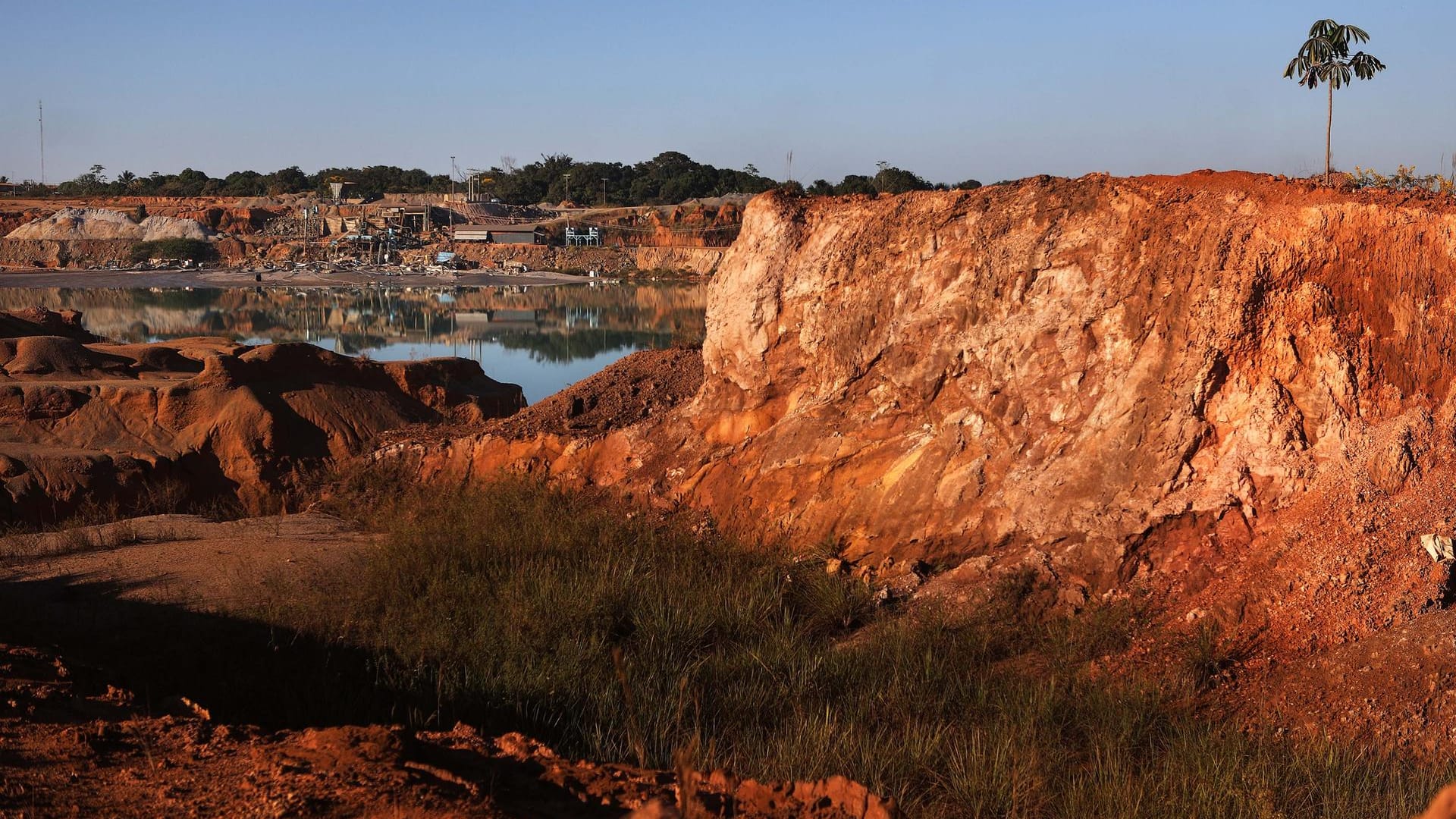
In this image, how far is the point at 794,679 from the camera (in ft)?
20.5

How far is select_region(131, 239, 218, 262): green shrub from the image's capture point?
7369 centimetres

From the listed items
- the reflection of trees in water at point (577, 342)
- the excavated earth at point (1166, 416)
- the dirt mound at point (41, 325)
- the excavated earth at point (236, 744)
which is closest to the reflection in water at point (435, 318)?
the reflection of trees in water at point (577, 342)

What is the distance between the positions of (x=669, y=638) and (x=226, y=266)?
243ft

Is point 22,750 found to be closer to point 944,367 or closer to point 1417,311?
point 944,367

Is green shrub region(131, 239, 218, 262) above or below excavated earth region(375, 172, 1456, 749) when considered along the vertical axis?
above

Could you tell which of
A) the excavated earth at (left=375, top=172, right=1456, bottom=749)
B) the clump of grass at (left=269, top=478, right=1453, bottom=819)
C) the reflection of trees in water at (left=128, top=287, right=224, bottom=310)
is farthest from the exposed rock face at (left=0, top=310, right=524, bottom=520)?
the reflection of trees in water at (left=128, top=287, right=224, bottom=310)

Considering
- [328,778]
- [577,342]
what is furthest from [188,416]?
[577,342]

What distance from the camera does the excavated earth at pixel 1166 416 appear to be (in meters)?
6.29

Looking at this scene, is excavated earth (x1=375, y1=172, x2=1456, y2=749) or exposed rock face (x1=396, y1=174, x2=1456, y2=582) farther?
exposed rock face (x1=396, y1=174, x2=1456, y2=582)

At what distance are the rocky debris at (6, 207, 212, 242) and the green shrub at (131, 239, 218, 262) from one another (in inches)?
71.2

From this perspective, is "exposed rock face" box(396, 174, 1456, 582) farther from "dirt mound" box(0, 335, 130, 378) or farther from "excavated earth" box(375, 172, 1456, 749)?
"dirt mound" box(0, 335, 130, 378)

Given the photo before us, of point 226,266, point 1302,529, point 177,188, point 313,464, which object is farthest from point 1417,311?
point 177,188

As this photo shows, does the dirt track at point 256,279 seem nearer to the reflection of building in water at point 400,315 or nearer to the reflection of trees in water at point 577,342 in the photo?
the reflection of building in water at point 400,315

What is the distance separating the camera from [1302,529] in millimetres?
6633
